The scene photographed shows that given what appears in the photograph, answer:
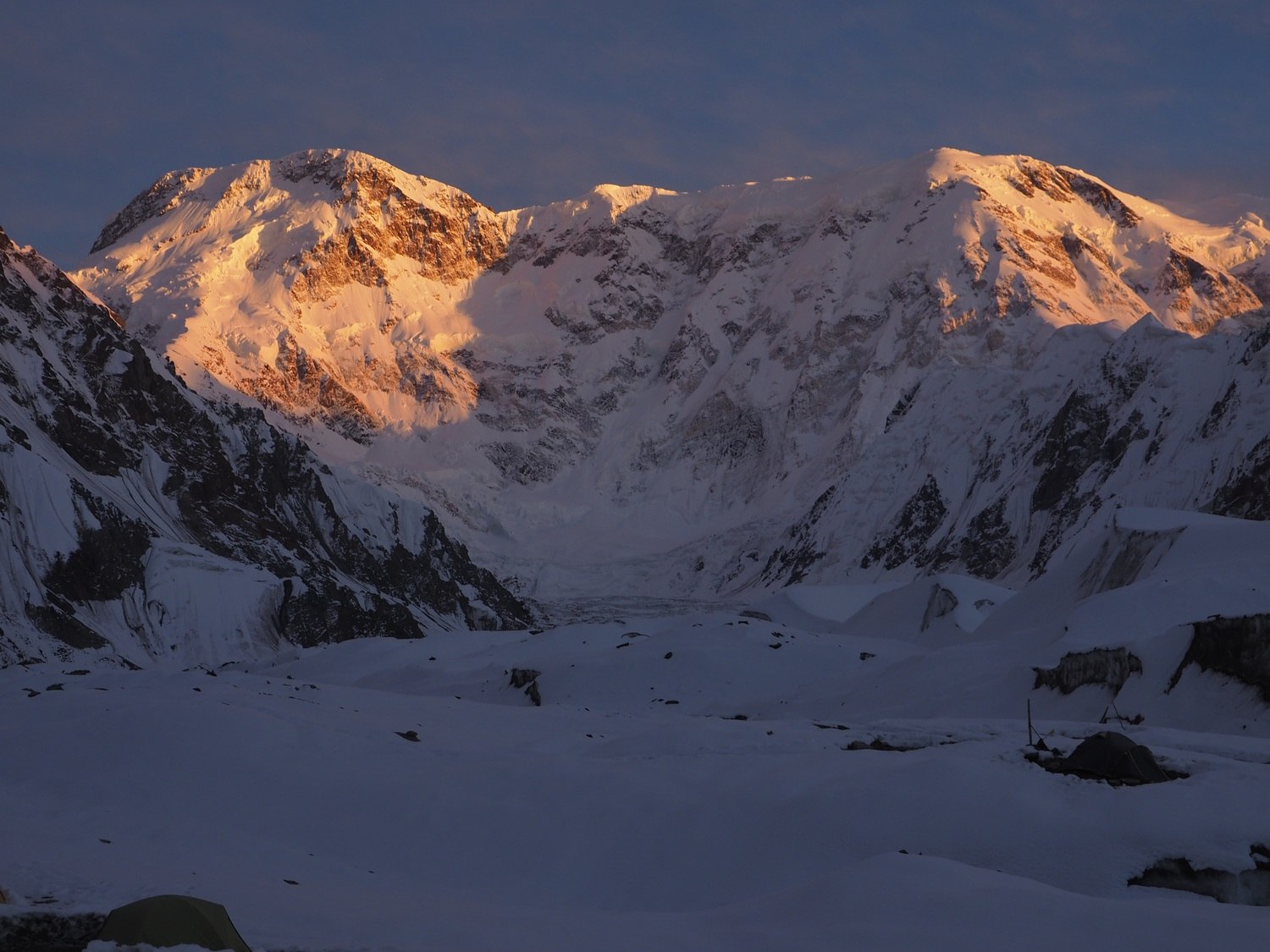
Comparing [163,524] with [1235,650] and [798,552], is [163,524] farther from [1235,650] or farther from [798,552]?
[798,552]

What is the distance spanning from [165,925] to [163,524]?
77587 mm

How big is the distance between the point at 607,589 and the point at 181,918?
535 ft

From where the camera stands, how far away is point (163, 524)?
8531 centimetres

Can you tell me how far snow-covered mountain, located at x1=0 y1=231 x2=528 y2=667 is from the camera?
6900cm

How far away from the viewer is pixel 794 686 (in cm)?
4588

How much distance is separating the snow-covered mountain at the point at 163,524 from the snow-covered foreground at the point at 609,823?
3748cm

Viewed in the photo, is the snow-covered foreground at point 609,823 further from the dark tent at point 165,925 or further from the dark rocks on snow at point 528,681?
the dark rocks on snow at point 528,681

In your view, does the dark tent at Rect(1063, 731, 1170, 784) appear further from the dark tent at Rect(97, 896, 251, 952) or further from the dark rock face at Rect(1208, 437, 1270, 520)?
the dark rock face at Rect(1208, 437, 1270, 520)

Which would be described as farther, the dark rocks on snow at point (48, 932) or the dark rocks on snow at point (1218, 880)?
the dark rocks on snow at point (1218, 880)

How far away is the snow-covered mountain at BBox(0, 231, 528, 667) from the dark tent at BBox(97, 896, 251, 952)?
5194 centimetres

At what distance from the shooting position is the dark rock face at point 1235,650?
2958 centimetres

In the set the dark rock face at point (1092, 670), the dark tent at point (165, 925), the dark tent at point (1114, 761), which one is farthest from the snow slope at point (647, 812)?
the dark tent at point (165, 925)

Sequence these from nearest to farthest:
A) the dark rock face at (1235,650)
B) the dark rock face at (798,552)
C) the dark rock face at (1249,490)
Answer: the dark rock face at (1235,650), the dark rock face at (1249,490), the dark rock face at (798,552)

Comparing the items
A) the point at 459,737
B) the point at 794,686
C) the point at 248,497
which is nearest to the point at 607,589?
the point at 248,497
